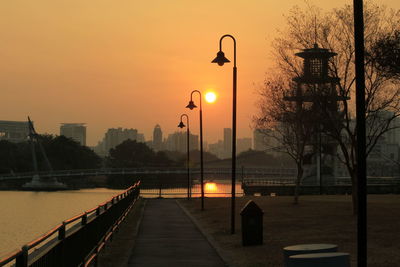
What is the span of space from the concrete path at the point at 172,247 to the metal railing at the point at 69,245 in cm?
132

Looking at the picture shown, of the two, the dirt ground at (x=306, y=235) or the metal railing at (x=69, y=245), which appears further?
the dirt ground at (x=306, y=235)

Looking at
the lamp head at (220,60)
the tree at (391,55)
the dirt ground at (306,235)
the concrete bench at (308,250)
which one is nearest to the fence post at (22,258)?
the concrete bench at (308,250)

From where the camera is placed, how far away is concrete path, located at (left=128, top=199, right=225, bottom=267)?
18.5 meters

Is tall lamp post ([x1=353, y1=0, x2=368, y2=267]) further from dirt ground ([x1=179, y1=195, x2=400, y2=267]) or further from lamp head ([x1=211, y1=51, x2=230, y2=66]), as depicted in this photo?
lamp head ([x1=211, y1=51, x2=230, y2=66])

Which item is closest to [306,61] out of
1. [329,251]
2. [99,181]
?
[329,251]

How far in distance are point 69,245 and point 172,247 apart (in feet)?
33.2

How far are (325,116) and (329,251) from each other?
27.3 m

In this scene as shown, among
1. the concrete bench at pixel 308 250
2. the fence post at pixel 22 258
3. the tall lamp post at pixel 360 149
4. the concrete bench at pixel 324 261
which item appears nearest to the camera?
the fence post at pixel 22 258

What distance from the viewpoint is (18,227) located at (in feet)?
197

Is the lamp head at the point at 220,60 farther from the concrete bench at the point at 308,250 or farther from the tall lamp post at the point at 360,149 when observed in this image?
the concrete bench at the point at 308,250

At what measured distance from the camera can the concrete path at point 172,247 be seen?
18484 mm

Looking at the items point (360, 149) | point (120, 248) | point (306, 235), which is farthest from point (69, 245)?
point (306, 235)

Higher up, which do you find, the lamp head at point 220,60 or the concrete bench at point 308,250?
the lamp head at point 220,60

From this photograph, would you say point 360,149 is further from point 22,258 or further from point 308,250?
point 22,258
